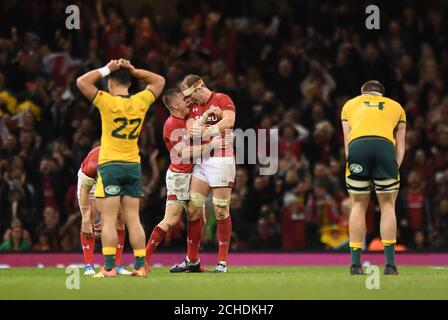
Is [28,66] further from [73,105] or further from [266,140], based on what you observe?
[266,140]

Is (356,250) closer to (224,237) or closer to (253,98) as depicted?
(224,237)

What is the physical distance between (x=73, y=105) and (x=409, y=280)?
993 centimetres

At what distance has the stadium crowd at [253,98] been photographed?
19.8 meters

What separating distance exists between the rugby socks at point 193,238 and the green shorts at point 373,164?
230 cm

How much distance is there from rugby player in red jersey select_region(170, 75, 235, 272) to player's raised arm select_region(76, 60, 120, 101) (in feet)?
6.43

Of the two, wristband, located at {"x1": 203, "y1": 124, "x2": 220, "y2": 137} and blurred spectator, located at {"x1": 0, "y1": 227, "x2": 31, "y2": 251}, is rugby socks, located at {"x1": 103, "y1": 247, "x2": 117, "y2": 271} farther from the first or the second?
blurred spectator, located at {"x1": 0, "y1": 227, "x2": 31, "y2": 251}

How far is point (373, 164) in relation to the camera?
13.7 meters

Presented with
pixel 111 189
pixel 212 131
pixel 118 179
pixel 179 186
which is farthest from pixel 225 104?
pixel 111 189

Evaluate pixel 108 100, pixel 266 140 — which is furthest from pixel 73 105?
pixel 108 100

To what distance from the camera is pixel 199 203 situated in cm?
1498

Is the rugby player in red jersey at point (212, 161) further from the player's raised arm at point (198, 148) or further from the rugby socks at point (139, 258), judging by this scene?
the rugby socks at point (139, 258)

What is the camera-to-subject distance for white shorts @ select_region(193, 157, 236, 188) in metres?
14.9

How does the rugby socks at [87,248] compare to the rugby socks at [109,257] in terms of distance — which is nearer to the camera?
the rugby socks at [109,257]

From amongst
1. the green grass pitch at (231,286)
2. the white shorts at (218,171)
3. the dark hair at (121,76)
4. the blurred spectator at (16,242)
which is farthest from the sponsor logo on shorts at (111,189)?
the blurred spectator at (16,242)
